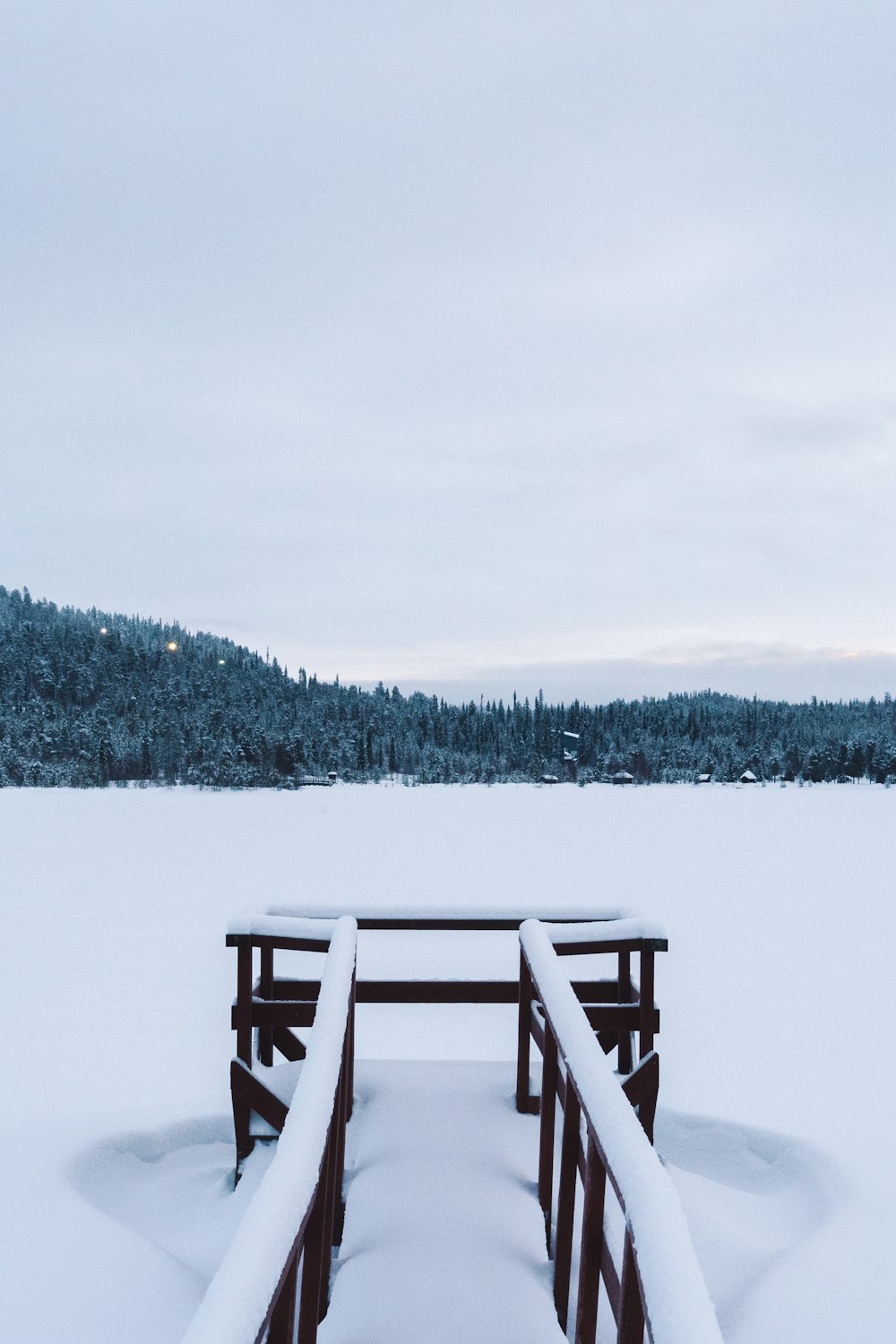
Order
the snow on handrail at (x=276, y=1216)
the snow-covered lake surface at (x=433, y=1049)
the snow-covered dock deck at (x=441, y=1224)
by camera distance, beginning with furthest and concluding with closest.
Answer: the snow-covered lake surface at (x=433, y=1049) < the snow-covered dock deck at (x=441, y=1224) < the snow on handrail at (x=276, y=1216)

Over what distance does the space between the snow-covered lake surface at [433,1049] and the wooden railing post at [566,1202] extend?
78 cm

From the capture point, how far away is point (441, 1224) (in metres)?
2.70

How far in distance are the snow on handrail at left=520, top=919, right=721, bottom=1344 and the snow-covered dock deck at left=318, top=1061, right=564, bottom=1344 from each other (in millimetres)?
787

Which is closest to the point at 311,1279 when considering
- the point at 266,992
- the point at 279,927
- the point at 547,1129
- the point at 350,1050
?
the point at 547,1129

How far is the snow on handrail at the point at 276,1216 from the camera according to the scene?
98 cm

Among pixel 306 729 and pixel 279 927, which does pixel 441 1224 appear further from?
pixel 306 729

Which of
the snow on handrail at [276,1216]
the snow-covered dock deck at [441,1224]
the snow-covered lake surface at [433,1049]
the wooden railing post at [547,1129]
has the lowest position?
the snow-covered lake surface at [433,1049]

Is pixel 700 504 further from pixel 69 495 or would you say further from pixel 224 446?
pixel 69 495

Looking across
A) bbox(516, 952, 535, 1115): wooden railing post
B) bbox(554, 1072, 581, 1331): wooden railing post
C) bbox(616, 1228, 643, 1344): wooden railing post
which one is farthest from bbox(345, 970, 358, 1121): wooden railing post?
bbox(616, 1228, 643, 1344): wooden railing post

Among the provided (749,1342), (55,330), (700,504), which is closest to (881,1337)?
(749,1342)

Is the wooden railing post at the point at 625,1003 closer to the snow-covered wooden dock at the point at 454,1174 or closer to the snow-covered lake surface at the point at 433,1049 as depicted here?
the snow-covered wooden dock at the point at 454,1174

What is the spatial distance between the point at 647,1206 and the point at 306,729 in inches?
3354

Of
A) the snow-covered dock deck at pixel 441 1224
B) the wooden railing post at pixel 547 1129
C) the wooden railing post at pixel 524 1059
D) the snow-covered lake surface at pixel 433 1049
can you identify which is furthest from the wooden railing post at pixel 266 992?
the wooden railing post at pixel 547 1129

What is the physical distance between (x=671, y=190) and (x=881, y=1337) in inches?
1698
